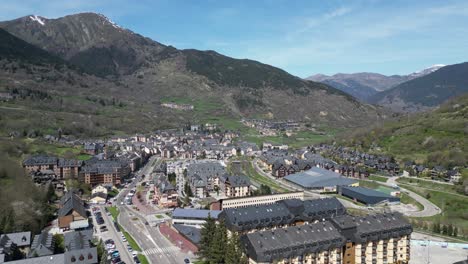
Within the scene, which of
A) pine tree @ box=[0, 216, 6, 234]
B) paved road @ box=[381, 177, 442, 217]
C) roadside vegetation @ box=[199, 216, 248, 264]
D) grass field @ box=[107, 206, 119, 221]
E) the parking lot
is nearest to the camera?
roadside vegetation @ box=[199, 216, 248, 264]

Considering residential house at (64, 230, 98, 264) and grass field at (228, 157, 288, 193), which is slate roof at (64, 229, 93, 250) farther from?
grass field at (228, 157, 288, 193)

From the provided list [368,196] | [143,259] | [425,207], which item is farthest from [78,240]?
[425,207]

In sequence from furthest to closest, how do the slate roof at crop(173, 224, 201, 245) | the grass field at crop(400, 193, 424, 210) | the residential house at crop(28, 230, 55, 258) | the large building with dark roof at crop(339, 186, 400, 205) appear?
the large building with dark roof at crop(339, 186, 400, 205), the grass field at crop(400, 193, 424, 210), the slate roof at crop(173, 224, 201, 245), the residential house at crop(28, 230, 55, 258)

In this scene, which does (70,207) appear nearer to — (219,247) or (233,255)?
(219,247)

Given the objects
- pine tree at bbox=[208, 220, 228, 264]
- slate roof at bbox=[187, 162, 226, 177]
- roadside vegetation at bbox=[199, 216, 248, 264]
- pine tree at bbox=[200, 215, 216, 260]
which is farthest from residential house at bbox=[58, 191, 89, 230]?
slate roof at bbox=[187, 162, 226, 177]

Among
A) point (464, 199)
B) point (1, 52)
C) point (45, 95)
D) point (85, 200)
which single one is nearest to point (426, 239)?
point (464, 199)

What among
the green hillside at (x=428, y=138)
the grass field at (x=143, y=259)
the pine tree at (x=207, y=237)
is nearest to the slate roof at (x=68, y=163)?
the grass field at (x=143, y=259)

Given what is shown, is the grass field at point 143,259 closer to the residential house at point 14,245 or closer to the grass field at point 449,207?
the residential house at point 14,245
